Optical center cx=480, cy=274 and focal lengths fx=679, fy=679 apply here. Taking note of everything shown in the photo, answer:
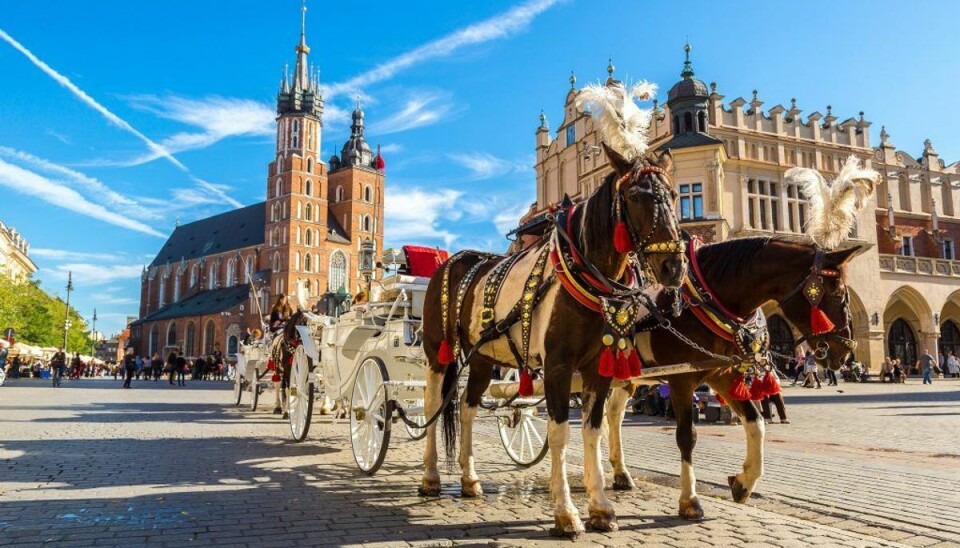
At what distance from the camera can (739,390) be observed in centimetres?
507

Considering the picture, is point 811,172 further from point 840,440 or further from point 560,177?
point 560,177

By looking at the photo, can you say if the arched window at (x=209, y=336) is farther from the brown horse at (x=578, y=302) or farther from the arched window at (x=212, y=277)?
the brown horse at (x=578, y=302)

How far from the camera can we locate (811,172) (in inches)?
224

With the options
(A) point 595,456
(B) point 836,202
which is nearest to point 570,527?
(A) point 595,456

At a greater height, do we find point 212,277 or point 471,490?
point 212,277

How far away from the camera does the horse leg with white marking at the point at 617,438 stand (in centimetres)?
606

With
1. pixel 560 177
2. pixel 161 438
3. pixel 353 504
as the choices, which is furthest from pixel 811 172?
pixel 560 177

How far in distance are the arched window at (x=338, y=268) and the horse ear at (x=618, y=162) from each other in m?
84.2

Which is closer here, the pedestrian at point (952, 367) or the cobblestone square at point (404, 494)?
the cobblestone square at point (404, 494)

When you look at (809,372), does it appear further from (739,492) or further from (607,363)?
(607,363)

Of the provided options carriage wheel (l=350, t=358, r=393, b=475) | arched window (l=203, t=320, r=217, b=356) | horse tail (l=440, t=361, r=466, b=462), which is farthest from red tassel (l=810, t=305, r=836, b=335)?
arched window (l=203, t=320, r=217, b=356)

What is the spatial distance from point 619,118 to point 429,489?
10.9 ft

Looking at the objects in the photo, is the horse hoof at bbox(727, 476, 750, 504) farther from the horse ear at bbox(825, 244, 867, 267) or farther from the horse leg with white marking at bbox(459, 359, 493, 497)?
the horse leg with white marking at bbox(459, 359, 493, 497)

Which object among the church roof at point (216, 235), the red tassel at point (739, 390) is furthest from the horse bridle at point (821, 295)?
the church roof at point (216, 235)
